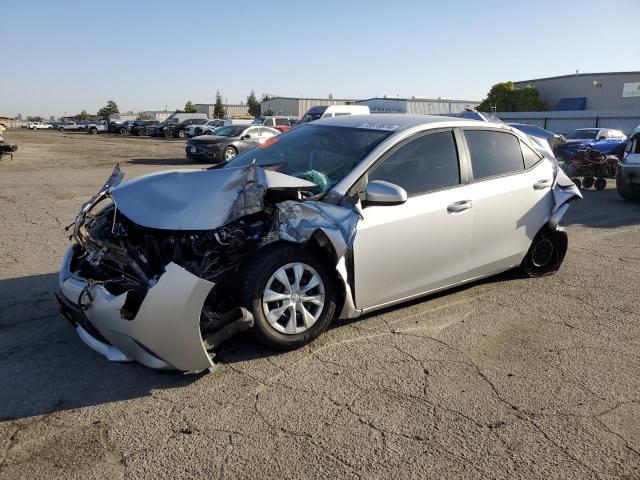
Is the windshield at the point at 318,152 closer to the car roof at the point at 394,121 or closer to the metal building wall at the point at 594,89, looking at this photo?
the car roof at the point at 394,121

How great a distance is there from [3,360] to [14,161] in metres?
18.6

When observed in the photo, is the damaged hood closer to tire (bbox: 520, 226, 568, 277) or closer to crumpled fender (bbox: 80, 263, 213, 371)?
crumpled fender (bbox: 80, 263, 213, 371)

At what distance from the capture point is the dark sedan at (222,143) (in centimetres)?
2005

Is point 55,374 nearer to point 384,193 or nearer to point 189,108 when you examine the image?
point 384,193

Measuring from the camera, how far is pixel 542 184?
5398mm

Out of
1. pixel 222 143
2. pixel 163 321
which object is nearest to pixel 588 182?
pixel 222 143

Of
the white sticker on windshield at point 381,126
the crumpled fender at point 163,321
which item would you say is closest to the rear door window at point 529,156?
the white sticker on windshield at point 381,126

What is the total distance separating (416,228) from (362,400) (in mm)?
1505

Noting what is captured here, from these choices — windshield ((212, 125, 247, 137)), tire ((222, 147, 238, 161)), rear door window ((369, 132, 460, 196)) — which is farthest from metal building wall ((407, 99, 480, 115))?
rear door window ((369, 132, 460, 196))

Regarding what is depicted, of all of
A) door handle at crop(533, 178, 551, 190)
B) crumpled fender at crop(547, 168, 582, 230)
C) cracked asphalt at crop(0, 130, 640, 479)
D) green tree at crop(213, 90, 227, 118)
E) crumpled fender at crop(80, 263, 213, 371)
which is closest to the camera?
cracked asphalt at crop(0, 130, 640, 479)

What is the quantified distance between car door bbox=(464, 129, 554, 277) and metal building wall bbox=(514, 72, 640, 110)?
48830mm

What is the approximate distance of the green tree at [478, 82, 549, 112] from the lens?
50688mm

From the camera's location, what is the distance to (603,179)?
1414cm

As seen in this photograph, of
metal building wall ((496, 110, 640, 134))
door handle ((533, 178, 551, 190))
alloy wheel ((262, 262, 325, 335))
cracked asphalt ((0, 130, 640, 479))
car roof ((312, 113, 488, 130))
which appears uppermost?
metal building wall ((496, 110, 640, 134))
